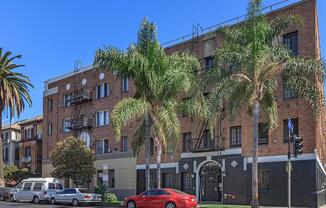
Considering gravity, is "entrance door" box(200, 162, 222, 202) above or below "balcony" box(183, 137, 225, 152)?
below

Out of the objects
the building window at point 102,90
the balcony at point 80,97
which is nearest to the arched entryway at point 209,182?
the building window at point 102,90

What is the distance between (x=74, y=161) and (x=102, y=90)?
1098 centimetres

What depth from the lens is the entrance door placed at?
3956 cm

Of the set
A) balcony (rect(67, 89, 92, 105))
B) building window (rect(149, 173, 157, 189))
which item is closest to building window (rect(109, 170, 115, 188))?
building window (rect(149, 173, 157, 189))

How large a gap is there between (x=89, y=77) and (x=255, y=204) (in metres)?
32.4

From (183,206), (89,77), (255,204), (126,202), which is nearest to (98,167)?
(89,77)

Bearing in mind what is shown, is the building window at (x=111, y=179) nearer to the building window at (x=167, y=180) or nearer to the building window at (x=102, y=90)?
the building window at (x=102, y=90)

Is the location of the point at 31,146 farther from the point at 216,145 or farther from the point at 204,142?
the point at 216,145

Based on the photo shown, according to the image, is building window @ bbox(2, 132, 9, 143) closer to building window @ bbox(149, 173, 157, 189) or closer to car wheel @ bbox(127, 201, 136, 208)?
building window @ bbox(149, 173, 157, 189)

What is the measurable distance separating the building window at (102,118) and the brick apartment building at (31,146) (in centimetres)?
1659

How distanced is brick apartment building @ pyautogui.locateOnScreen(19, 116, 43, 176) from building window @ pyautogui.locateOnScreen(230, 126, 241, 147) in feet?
114

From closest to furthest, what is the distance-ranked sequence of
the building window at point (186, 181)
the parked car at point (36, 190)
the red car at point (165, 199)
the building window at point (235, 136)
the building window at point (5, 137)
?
1. the red car at point (165, 199)
2. the building window at point (235, 136)
3. the building window at point (186, 181)
4. the parked car at point (36, 190)
5. the building window at point (5, 137)

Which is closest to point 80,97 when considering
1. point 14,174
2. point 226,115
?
point 14,174

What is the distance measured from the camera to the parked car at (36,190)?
139ft
